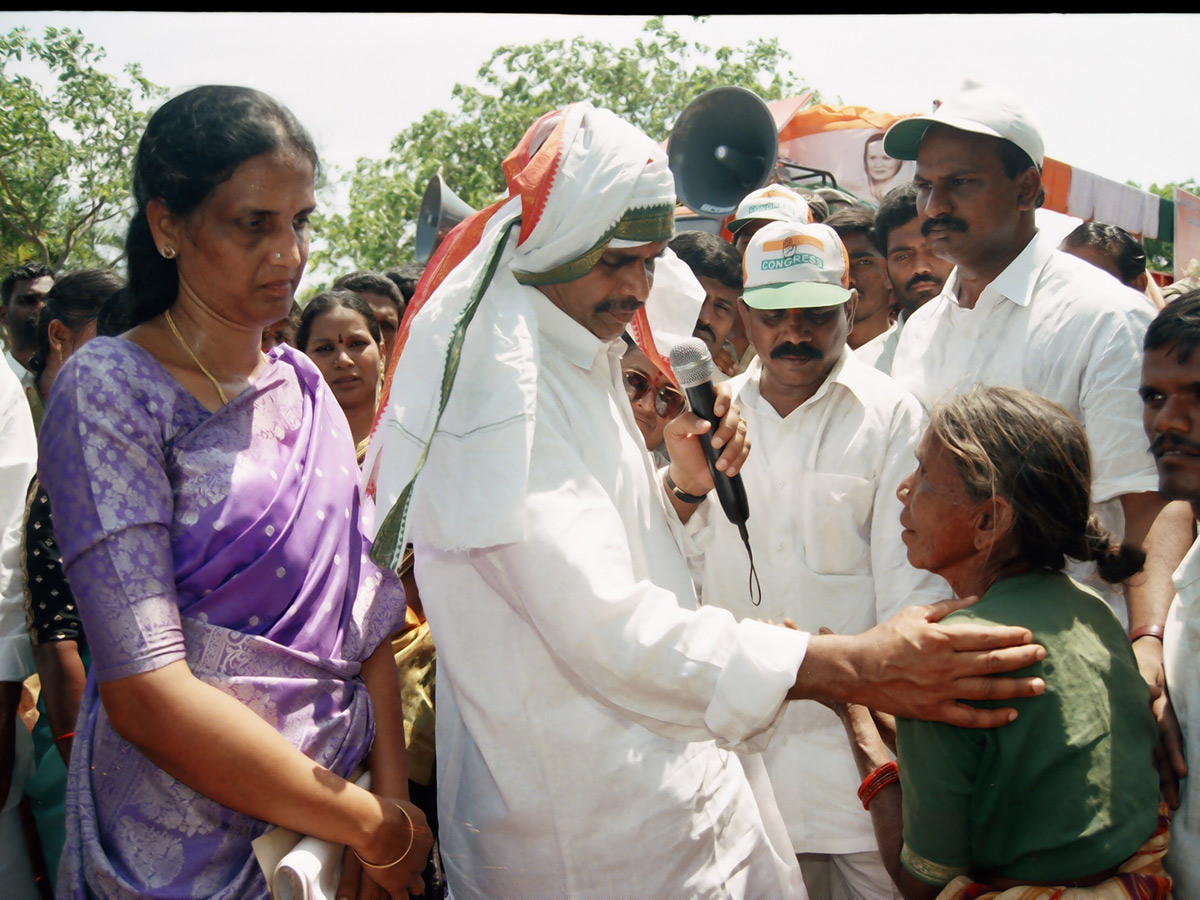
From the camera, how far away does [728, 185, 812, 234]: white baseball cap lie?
4.70m

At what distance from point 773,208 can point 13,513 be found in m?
3.34

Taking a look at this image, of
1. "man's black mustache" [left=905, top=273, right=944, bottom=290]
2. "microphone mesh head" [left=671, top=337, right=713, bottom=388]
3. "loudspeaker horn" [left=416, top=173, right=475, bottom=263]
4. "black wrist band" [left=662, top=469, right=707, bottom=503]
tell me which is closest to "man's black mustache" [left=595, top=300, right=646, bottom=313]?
"microphone mesh head" [left=671, top=337, right=713, bottom=388]

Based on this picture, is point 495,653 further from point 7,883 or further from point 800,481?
point 7,883

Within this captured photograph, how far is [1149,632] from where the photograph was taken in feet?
8.50

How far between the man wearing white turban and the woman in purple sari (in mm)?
209

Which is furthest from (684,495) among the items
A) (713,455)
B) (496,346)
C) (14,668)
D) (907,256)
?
(907,256)

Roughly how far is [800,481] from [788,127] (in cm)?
890

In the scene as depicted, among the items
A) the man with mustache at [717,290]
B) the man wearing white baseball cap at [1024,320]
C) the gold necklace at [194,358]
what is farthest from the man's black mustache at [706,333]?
the gold necklace at [194,358]

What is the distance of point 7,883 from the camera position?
9.20ft

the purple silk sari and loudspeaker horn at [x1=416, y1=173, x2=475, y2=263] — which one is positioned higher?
the purple silk sari

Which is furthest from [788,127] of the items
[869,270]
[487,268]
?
[487,268]

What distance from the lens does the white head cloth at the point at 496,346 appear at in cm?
190

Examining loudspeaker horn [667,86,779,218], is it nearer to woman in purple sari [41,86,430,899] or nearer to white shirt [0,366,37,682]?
white shirt [0,366,37,682]

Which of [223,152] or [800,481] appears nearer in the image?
[223,152]
